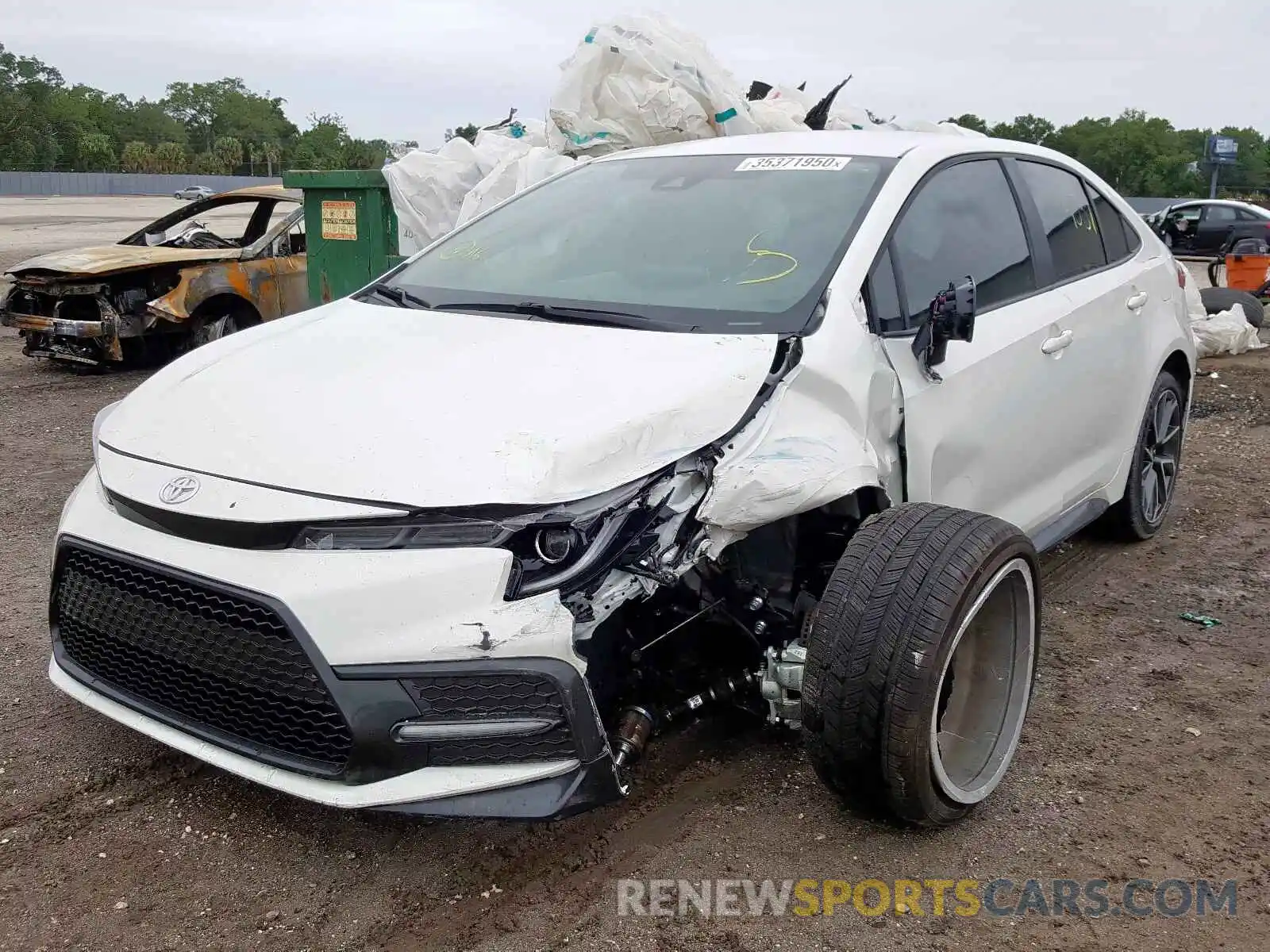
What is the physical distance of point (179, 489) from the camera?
246 centimetres

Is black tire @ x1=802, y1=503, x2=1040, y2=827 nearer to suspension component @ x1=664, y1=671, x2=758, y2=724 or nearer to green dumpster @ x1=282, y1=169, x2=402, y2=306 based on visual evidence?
suspension component @ x1=664, y1=671, x2=758, y2=724

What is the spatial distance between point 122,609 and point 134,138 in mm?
93782

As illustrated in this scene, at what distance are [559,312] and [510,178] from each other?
14.7 ft

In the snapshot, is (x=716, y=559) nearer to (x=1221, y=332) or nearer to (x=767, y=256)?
(x=767, y=256)

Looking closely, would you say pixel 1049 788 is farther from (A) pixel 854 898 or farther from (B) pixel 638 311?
(B) pixel 638 311

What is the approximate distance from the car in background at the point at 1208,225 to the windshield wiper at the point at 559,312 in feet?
65.2

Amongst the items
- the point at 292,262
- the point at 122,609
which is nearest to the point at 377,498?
the point at 122,609

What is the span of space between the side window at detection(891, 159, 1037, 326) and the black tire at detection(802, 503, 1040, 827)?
2.63 ft

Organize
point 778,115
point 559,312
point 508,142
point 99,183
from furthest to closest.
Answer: point 99,183 < point 508,142 < point 778,115 < point 559,312

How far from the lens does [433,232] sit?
25.8ft

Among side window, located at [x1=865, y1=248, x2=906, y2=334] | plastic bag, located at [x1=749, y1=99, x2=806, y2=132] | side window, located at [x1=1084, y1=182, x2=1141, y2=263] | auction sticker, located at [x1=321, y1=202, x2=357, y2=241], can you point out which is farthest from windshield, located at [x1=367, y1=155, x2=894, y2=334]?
auction sticker, located at [x1=321, y1=202, x2=357, y2=241]

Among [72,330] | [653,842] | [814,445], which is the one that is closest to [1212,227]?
[72,330]

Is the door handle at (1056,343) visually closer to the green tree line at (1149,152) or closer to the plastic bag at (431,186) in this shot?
the plastic bag at (431,186)

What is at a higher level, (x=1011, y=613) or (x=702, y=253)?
(x=702, y=253)
